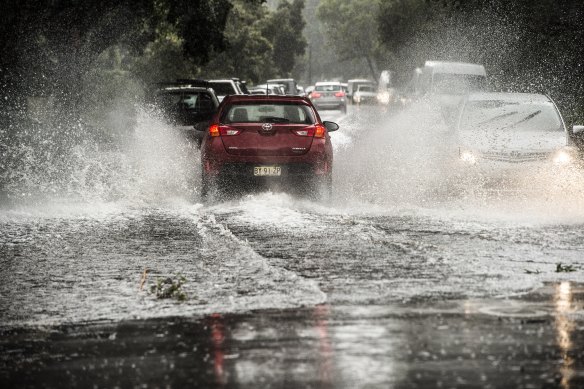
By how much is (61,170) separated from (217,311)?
14830 millimetres

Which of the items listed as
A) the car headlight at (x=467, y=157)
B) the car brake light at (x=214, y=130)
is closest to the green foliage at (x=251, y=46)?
the car headlight at (x=467, y=157)

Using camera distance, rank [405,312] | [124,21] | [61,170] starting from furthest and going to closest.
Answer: [124,21]
[61,170]
[405,312]

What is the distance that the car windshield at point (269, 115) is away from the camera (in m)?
18.1

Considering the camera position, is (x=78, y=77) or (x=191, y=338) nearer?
(x=191, y=338)

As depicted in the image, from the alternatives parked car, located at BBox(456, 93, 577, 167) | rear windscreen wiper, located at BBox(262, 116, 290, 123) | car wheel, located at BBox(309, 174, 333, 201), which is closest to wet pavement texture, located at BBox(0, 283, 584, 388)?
car wheel, located at BBox(309, 174, 333, 201)

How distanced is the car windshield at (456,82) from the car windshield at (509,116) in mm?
17700

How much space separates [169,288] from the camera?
394 inches

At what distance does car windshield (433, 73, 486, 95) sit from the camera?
38281 mm

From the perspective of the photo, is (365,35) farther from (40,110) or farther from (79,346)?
(79,346)

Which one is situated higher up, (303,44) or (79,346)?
(303,44)

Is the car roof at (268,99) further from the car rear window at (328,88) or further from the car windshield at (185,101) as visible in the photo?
the car rear window at (328,88)

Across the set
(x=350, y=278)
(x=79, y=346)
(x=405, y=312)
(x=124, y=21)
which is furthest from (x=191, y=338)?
(x=124, y=21)

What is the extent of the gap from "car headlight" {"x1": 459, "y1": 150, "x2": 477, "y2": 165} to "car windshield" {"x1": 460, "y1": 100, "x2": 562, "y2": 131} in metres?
0.84

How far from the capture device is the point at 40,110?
39.6m
